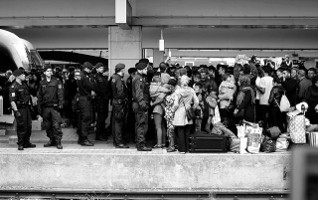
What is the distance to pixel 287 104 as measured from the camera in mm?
9641

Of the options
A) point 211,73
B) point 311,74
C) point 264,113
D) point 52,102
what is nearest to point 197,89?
point 211,73

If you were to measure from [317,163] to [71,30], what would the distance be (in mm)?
18588

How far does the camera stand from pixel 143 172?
8156 mm

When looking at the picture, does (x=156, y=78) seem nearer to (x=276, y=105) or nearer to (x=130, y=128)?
(x=130, y=128)

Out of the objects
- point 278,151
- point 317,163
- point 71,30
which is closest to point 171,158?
point 278,151

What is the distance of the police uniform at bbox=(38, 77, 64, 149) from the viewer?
9336mm

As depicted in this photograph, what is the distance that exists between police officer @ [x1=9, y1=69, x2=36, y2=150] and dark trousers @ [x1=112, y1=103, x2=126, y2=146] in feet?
5.65

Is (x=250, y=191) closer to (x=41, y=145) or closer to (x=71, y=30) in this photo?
(x=41, y=145)

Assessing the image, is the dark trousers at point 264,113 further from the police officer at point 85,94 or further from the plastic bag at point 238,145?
the police officer at point 85,94

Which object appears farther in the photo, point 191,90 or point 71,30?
point 71,30

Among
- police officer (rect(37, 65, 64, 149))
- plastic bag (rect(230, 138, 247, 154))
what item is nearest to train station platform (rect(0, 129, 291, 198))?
plastic bag (rect(230, 138, 247, 154))

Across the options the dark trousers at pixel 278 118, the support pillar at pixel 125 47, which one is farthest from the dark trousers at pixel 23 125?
the dark trousers at pixel 278 118

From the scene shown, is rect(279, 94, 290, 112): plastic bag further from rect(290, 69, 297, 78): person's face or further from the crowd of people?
rect(290, 69, 297, 78): person's face

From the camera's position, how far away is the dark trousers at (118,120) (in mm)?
9578
